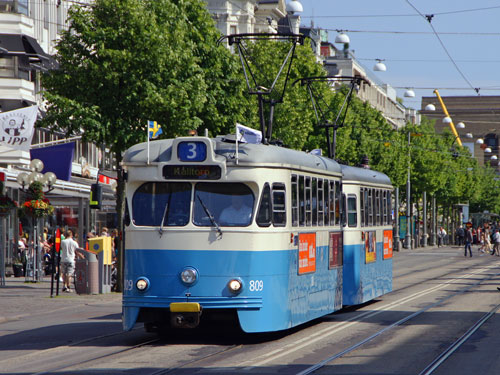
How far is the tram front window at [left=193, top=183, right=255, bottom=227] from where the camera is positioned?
14.8 metres

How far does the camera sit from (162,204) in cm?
1493

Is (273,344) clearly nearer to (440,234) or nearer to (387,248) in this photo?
(387,248)

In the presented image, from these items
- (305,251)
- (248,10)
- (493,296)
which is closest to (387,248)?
(493,296)

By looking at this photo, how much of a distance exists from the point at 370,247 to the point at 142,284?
8136 mm

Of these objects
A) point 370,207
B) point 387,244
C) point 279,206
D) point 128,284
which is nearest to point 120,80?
point 387,244

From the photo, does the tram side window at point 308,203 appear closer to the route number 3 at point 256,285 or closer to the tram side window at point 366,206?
the route number 3 at point 256,285

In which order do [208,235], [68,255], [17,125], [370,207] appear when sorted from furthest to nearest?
[17,125]
[68,255]
[370,207]
[208,235]

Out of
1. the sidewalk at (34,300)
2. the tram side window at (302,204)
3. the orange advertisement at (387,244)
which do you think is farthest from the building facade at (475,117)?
the tram side window at (302,204)

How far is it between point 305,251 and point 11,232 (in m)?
25.3

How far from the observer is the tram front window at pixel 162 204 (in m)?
14.8

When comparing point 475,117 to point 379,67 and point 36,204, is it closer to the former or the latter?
point 379,67

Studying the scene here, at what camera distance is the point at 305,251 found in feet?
54.0

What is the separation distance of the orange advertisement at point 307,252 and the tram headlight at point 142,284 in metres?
2.59

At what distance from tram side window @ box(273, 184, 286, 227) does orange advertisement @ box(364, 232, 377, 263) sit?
20.4 feet
